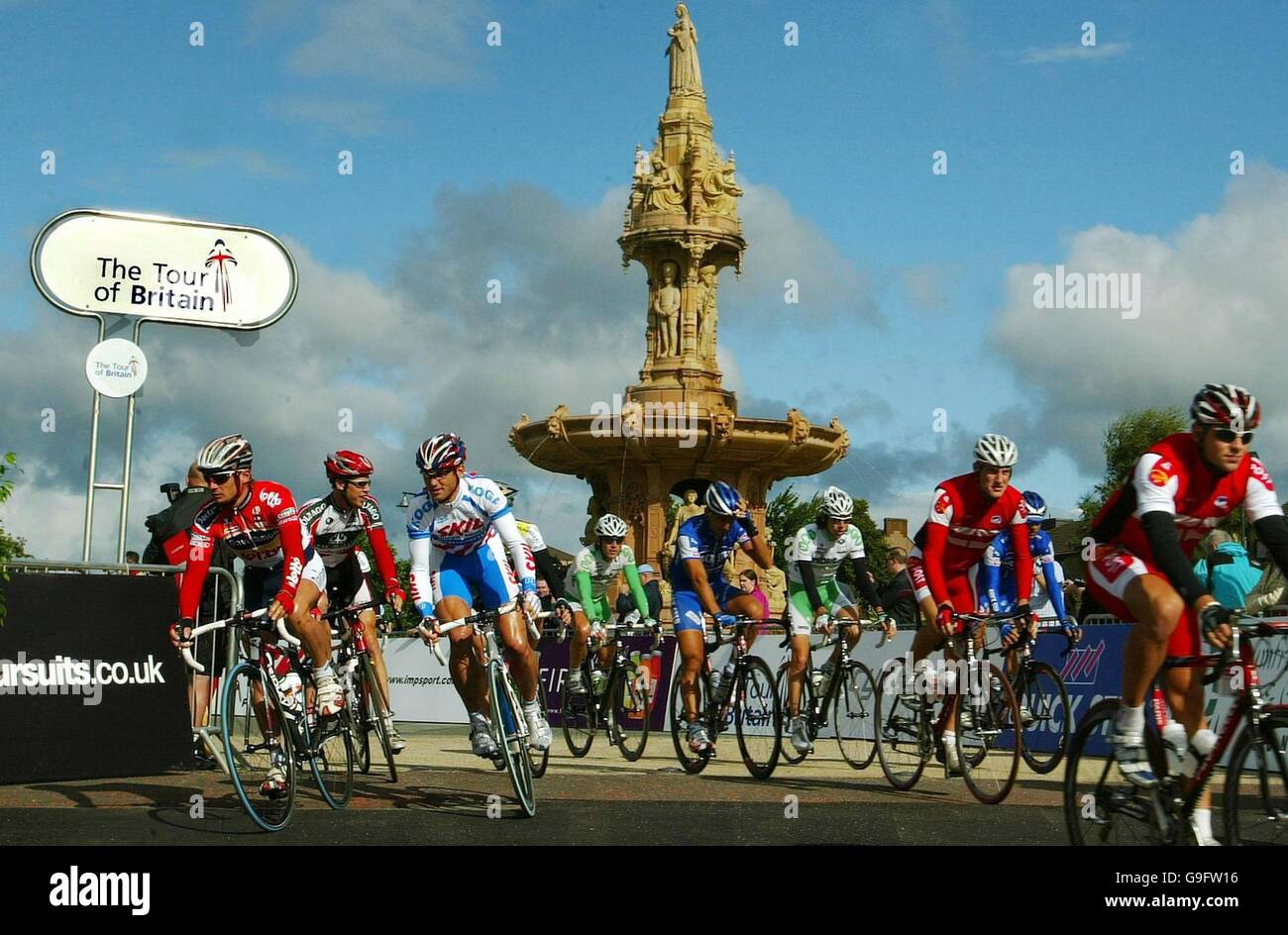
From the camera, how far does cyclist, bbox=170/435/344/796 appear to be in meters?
9.05

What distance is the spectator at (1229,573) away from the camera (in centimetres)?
1277

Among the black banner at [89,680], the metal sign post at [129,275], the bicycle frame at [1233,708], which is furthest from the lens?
the metal sign post at [129,275]

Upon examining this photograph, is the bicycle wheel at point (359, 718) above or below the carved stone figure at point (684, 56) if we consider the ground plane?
below

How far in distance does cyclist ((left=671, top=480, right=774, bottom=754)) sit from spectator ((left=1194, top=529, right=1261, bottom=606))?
353 cm

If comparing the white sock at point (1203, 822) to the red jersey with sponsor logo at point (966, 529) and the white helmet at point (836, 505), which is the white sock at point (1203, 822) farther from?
the white helmet at point (836, 505)

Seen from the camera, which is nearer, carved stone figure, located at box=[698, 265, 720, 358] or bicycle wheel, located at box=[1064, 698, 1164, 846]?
bicycle wheel, located at box=[1064, 698, 1164, 846]

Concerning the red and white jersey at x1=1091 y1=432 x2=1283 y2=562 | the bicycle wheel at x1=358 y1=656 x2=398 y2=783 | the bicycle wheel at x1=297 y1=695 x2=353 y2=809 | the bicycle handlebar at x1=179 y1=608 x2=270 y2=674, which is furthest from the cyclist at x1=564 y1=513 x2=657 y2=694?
the red and white jersey at x1=1091 y1=432 x2=1283 y2=562

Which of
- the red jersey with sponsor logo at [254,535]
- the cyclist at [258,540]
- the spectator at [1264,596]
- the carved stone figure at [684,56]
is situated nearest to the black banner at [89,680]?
Result: the red jersey with sponsor logo at [254,535]

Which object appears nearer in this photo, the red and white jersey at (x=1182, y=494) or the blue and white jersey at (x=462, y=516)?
the red and white jersey at (x=1182, y=494)

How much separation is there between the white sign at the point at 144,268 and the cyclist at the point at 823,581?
21.8 ft

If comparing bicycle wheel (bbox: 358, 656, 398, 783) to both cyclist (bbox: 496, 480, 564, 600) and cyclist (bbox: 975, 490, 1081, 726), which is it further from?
cyclist (bbox: 975, 490, 1081, 726)

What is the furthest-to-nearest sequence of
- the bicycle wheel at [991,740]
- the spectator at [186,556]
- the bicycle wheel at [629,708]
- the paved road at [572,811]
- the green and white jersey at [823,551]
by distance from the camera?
the bicycle wheel at [629,708], the green and white jersey at [823,551], the spectator at [186,556], the bicycle wheel at [991,740], the paved road at [572,811]

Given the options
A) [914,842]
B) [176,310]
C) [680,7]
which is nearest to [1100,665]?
[914,842]
